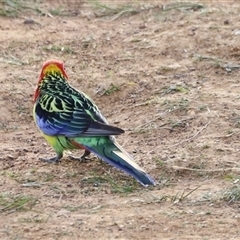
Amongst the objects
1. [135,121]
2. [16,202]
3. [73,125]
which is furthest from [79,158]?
[16,202]

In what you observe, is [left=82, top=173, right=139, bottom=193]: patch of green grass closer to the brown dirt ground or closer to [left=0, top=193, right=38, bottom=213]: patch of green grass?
the brown dirt ground

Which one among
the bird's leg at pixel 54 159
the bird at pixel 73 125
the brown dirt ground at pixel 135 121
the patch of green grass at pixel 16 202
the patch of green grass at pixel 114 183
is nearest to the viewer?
the brown dirt ground at pixel 135 121

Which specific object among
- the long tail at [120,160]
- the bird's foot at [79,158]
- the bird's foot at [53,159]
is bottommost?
the bird's foot at [79,158]

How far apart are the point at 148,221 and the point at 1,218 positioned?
0.93 meters

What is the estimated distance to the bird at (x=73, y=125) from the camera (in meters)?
6.76

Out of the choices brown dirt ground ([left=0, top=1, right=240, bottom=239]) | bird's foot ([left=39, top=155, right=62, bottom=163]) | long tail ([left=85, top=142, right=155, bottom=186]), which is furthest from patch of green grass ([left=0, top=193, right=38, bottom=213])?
bird's foot ([left=39, top=155, right=62, bottom=163])

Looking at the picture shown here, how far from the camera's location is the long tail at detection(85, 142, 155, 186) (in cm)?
662

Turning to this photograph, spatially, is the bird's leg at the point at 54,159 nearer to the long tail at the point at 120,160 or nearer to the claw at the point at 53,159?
the claw at the point at 53,159

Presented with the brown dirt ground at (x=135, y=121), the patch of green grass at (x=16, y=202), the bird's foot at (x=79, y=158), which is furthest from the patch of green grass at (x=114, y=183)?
the patch of green grass at (x=16, y=202)

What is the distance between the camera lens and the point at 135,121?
8242mm

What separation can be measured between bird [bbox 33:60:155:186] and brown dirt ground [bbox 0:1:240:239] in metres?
0.14

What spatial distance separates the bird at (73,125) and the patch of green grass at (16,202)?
27.1 inches

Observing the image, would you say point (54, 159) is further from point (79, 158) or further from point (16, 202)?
point (16, 202)

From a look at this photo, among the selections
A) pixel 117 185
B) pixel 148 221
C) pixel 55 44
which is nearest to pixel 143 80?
pixel 55 44
